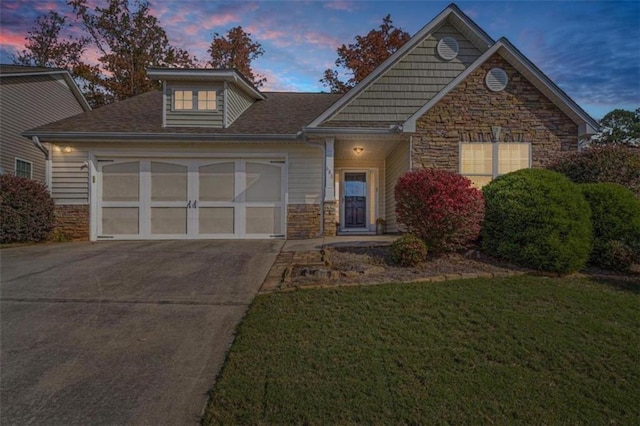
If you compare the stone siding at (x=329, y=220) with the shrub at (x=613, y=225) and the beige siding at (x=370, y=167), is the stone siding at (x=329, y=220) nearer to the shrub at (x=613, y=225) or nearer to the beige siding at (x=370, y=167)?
the beige siding at (x=370, y=167)

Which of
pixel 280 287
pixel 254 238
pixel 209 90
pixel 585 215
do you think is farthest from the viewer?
pixel 209 90

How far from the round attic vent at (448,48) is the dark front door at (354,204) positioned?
4.27m

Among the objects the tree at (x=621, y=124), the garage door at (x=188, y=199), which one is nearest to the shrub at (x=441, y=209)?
the garage door at (x=188, y=199)

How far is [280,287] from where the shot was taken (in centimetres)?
469

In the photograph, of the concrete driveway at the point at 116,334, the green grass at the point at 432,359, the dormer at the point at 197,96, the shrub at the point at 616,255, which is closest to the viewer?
the green grass at the point at 432,359

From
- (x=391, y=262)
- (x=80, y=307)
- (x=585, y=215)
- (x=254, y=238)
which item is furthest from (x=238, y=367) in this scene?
(x=254, y=238)

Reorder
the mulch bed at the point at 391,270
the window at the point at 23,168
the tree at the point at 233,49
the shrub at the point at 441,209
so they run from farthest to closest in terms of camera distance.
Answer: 1. the tree at the point at 233,49
2. the window at the point at 23,168
3. the shrub at the point at 441,209
4. the mulch bed at the point at 391,270

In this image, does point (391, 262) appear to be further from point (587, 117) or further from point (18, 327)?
point (587, 117)

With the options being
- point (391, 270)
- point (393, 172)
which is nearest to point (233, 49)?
point (393, 172)

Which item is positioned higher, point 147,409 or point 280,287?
point 280,287

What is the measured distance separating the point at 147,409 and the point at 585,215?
261 inches

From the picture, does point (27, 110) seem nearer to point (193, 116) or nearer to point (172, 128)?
point (172, 128)

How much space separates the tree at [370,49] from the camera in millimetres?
18906

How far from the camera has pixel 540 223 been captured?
5.64m
